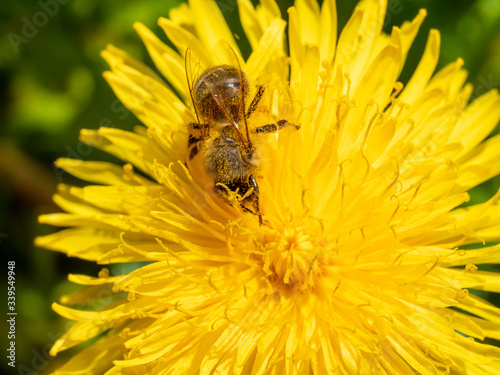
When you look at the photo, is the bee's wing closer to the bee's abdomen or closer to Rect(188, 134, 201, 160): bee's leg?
the bee's abdomen

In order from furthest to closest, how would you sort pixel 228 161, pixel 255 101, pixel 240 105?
pixel 255 101 < pixel 240 105 < pixel 228 161

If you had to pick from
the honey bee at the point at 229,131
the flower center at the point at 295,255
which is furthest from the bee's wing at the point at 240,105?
the flower center at the point at 295,255

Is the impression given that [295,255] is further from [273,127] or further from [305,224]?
[273,127]

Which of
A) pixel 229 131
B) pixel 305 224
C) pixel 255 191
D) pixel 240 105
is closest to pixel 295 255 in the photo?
pixel 305 224

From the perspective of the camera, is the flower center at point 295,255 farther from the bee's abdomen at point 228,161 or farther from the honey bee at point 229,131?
the bee's abdomen at point 228,161

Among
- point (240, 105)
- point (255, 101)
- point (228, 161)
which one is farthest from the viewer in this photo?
point (255, 101)

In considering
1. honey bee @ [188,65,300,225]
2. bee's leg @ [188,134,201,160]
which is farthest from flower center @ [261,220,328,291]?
bee's leg @ [188,134,201,160]

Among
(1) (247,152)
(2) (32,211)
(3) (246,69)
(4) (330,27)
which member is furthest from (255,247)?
(2) (32,211)

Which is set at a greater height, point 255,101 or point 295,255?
point 255,101
